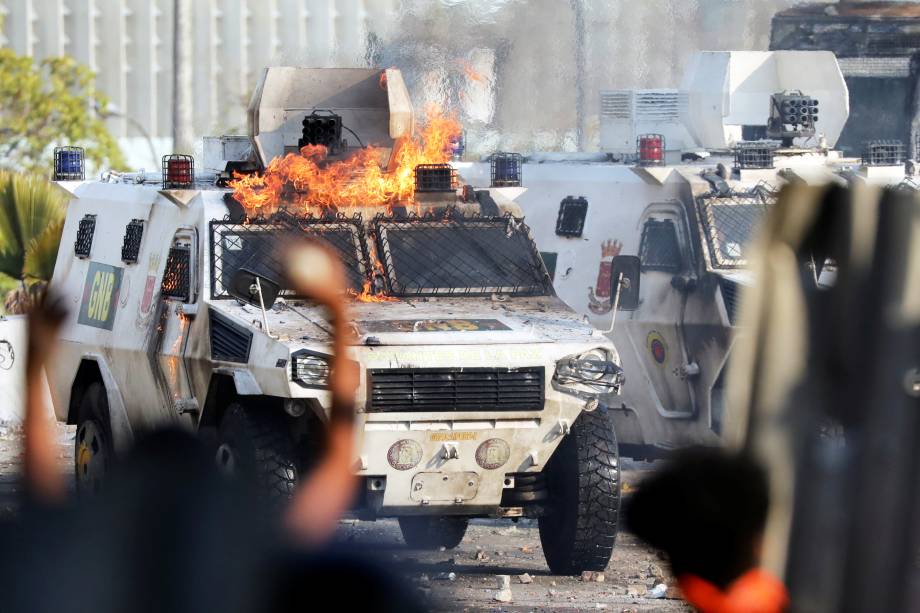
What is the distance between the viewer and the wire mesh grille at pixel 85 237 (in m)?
11.3

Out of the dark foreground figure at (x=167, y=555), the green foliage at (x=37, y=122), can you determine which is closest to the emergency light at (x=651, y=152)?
the dark foreground figure at (x=167, y=555)

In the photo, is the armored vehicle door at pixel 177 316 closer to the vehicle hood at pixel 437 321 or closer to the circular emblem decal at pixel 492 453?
the vehicle hood at pixel 437 321

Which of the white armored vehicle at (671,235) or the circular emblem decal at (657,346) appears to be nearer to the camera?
the white armored vehicle at (671,235)

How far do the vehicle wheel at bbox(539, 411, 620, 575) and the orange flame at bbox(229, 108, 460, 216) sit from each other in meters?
1.90

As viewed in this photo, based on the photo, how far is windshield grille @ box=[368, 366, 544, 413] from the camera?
338 inches

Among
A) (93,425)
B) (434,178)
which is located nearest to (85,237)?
(93,425)

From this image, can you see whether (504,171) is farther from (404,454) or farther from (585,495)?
(404,454)

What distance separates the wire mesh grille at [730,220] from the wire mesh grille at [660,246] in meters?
0.24

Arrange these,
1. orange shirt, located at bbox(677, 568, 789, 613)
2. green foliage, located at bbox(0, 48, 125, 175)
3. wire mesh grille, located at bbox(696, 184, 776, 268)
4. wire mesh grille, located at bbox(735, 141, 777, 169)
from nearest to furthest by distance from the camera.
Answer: orange shirt, located at bbox(677, 568, 789, 613) → wire mesh grille, located at bbox(696, 184, 776, 268) → wire mesh grille, located at bbox(735, 141, 777, 169) → green foliage, located at bbox(0, 48, 125, 175)

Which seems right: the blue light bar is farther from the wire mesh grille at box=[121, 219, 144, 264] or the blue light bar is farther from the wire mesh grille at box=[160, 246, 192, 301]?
the wire mesh grille at box=[160, 246, 192, 301]

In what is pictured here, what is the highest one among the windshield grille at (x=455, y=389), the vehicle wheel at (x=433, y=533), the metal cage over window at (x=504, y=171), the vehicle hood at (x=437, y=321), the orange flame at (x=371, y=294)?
the metal cage over window at (x=504, y=171)

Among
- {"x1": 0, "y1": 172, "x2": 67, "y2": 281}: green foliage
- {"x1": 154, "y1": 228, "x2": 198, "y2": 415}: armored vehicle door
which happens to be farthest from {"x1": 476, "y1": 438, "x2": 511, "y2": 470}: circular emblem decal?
{"x1": 0, "y1": 172, "x2": 67, "y2": 281}: green foliage

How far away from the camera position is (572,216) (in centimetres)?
1258

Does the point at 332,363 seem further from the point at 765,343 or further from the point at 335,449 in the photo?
the point at 765,343
